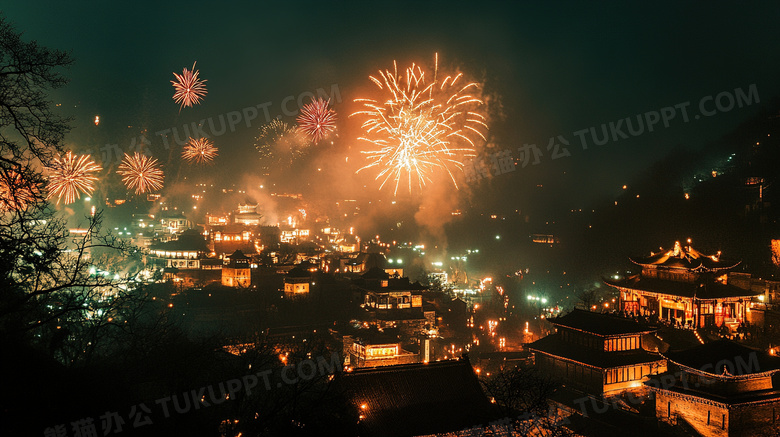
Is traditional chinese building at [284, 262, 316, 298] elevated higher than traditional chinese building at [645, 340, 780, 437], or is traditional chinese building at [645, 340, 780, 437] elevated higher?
traditional chinese building at [284, 262, 316, 298]

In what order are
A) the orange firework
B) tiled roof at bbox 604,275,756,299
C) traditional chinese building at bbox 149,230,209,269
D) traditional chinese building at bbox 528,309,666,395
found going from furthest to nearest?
traditional chinese building at bbox 149,230,209,269 → tiled roof at bbox 604,275,756,299 → traditional chinese building at bbox 528,309,666,395 → the orange firework

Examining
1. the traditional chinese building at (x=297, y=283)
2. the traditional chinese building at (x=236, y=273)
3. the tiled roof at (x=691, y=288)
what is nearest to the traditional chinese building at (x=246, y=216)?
the traditional chinese building at (x=236, y=273)

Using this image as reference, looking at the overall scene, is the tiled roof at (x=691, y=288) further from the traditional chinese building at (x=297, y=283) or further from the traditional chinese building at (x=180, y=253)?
the traditional chinese building at (x=180, y=253)

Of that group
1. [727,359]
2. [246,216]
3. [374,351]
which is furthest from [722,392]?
[246,216]

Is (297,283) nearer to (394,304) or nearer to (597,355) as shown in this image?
(394,304)

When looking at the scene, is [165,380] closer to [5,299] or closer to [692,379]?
[5,299]

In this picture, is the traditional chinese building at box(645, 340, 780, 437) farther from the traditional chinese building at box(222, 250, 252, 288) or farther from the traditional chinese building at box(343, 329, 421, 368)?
A: the traditional chinese building at box(222, 250, 252, 288)

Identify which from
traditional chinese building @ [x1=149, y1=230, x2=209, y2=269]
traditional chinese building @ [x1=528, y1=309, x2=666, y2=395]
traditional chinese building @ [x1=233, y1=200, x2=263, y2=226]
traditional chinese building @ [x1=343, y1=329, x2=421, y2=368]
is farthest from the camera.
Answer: traditional chinese building @ [x1=233, y1=200, x2=263, y2=226]

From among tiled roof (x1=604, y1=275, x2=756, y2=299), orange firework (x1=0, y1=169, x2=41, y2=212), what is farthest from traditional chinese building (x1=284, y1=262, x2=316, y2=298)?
orange firework (x1=0, y1=169, x2=41, y2=212)
